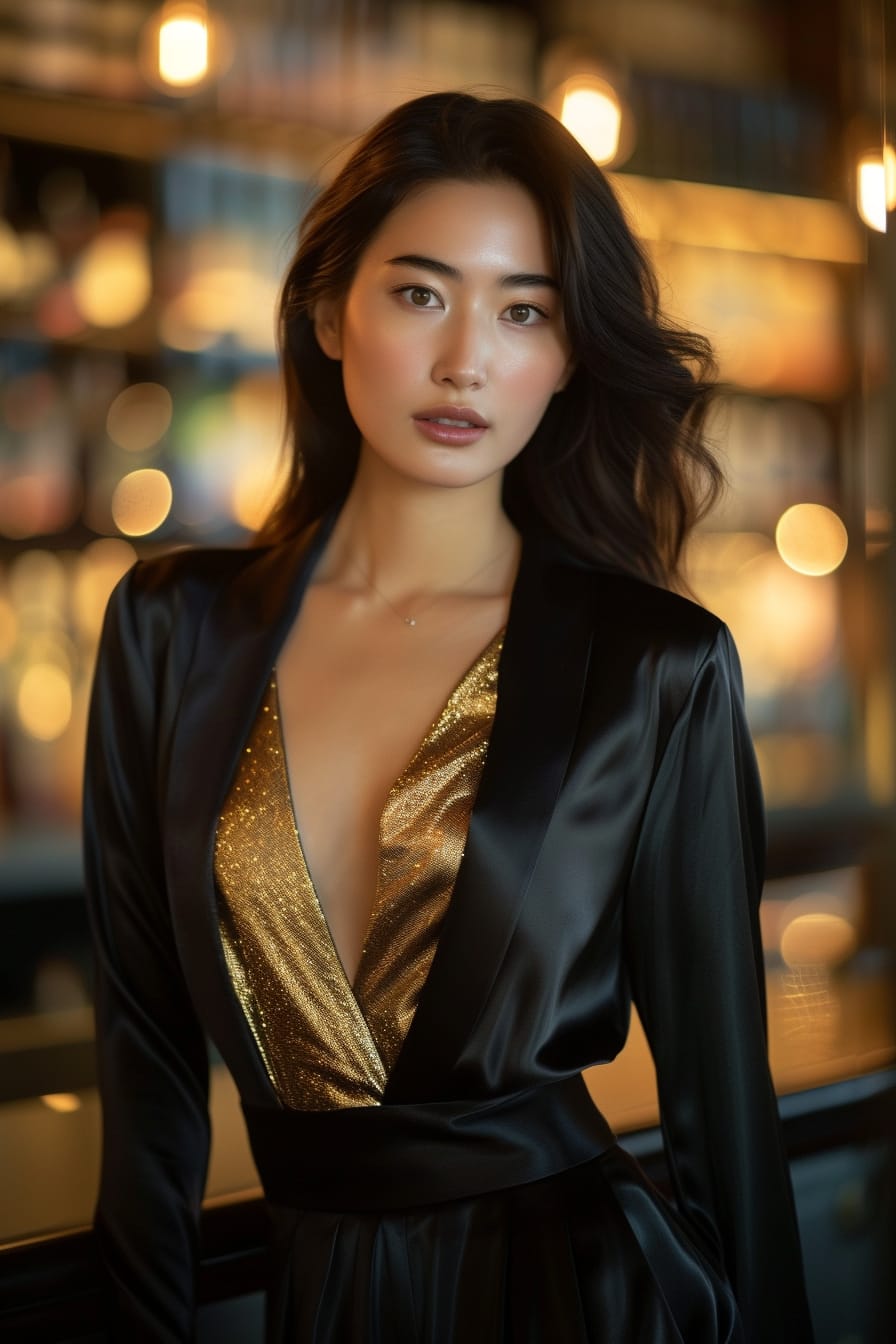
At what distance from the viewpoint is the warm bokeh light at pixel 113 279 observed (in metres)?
2.49

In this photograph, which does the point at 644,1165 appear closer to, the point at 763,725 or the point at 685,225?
the point at 763,725

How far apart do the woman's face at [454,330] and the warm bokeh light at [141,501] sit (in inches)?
63.3

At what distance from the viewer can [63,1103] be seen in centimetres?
146

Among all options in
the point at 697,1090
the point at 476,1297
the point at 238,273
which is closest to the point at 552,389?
the point at 697,1090

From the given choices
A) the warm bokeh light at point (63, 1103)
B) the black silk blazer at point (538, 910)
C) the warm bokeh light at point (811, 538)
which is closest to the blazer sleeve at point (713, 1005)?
the black silk blazer at point (538, 910)

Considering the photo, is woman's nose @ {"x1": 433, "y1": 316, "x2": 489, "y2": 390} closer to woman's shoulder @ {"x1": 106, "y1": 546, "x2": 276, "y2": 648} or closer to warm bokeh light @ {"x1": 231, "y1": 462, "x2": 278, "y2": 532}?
woman's shoulder @ {"x1": 106, "y1": 546, "x2": 276, "y2": 648}

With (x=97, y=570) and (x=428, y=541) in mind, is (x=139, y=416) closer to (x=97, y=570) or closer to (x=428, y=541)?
(x=97, y=570)

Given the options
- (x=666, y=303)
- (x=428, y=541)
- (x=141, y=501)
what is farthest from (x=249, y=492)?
(x=428, y=541)

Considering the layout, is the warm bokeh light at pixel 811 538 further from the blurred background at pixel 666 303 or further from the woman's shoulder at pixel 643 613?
the woman's shoulder at pixel 643 613

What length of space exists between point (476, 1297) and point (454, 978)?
8.7 inches

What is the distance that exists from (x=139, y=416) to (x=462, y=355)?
1724 millimetres

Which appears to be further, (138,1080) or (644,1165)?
(644,1165)

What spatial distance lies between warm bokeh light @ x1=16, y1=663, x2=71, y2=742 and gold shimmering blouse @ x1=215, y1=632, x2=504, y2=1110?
1597mm

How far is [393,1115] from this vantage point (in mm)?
968
